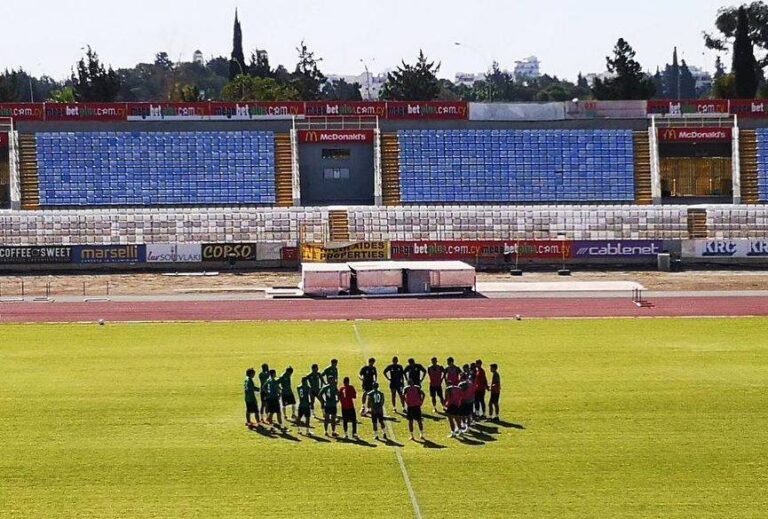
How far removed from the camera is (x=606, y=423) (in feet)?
81.7

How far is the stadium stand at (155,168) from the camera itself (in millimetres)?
70688

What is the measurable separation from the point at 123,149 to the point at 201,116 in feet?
19.3

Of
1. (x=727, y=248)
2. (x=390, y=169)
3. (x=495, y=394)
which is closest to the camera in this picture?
(x=495, y=394)

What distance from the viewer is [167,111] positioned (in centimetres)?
7462

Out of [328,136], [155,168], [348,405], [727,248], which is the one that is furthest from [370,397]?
[328,136]

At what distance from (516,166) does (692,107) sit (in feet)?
47.5

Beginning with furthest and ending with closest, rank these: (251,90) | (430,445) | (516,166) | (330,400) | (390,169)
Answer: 1. (251,90)
2. (516,166)
3. (390,169)
4. (330,400)
5. (430,445)

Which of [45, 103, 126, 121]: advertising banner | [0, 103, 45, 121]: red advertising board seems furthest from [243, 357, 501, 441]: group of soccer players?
[0, 103, 45, 121]: red advertising board

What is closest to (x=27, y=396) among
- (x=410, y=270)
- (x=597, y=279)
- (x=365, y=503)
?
(x=365, y=503)

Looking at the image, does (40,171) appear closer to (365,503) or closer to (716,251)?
(716,251)

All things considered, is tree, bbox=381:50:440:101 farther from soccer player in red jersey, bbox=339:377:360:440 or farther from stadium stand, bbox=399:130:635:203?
soccer player in red jersey, bbox=339:377:360:440

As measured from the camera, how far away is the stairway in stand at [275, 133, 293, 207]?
7125 cm

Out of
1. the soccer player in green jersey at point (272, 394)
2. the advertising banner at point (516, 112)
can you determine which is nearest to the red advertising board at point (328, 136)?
the advertising banner at point (516, 112)

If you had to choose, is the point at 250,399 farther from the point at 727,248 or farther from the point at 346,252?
the point at 727,248
